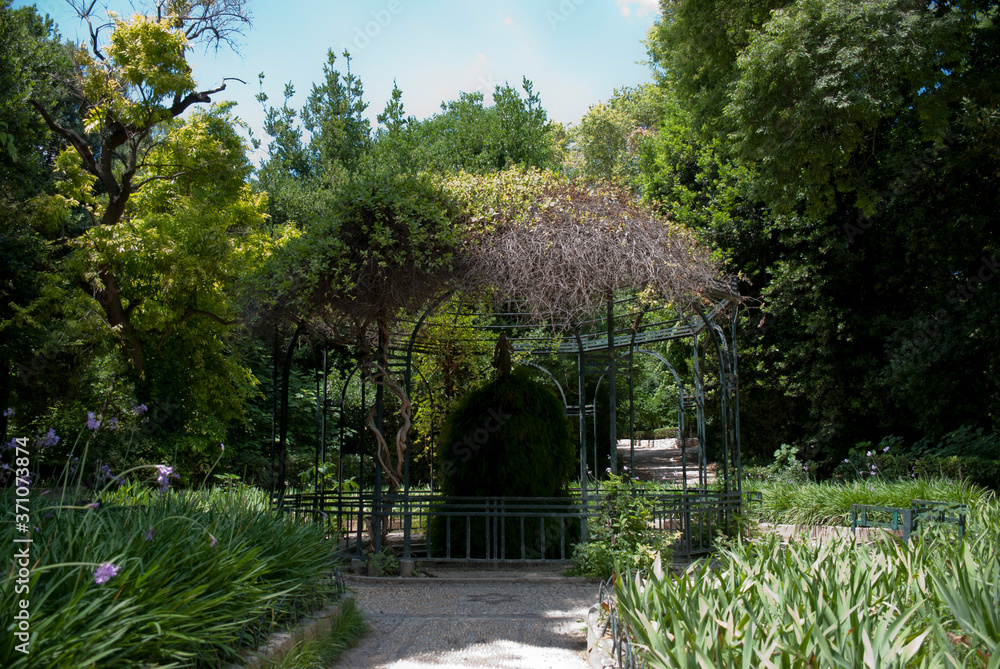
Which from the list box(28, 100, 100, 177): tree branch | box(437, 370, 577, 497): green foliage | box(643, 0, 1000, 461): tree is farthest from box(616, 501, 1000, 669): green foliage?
box(28, 100, 100, 177): tree branch

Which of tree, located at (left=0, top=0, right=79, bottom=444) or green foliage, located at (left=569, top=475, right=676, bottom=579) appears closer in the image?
green foliage, located at (left=569, top=475, right=676, bottom=579)

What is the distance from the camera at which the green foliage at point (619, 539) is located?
6.38 metres

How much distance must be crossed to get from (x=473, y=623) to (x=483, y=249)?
3315mm

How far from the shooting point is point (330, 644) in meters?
4.14

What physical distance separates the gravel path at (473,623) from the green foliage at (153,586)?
2.22ft

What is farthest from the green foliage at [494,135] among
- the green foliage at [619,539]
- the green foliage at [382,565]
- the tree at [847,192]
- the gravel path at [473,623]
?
the gravel path at [473,623]

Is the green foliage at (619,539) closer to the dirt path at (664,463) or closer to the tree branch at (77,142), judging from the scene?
the dirt path at (664,463)

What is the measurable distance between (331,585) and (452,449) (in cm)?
280

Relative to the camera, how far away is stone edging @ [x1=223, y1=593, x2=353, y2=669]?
10.7ft

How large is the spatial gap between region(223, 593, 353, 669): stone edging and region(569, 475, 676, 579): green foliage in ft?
8.46

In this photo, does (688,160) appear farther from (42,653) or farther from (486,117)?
(42,653)

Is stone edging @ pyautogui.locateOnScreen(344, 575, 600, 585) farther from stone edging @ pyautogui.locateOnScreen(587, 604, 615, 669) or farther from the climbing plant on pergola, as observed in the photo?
stone edging @ pyautogui.locateOnScreen(587, 604, 615, 669)

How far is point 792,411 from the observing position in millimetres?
15914

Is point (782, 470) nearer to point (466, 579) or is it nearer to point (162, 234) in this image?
point (466, 579)
